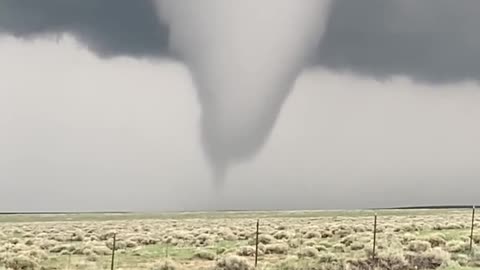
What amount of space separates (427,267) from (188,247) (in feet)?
57.0

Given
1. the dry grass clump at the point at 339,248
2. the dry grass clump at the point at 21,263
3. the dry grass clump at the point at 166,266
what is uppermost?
the dry grass clump at the point at 339,248

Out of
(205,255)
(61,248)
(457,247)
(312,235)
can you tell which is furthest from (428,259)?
(61,248)

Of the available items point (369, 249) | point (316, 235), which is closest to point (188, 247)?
point (316, 235)

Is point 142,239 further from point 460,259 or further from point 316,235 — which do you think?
point 460,259

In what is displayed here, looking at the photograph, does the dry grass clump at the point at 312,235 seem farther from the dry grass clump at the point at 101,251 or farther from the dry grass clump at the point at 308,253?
the dry grass clump at the point at 101,251

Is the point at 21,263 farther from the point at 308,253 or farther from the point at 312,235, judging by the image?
the point at 312,235

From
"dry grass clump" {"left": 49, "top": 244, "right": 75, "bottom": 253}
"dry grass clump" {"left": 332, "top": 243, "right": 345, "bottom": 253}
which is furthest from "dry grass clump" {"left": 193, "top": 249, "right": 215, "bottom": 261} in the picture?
"dry grass clump" {"left": 49, "top": 244, "right": 75, "bottom": 253}

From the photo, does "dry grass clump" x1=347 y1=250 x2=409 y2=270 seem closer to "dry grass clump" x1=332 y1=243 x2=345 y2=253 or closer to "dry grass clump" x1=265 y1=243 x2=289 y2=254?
"dry grass clump" x1=332 y1=243 x2=345 y2=253

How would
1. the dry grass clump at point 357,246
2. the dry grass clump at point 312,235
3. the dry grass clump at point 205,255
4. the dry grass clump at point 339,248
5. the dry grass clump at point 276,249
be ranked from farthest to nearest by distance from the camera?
the dry grass clump at point 312,235 < the dry grass clump at point 276,249 < the dry grass clump at point 357,246 < the dry grass clump at point 339,248 < the dry grass clump at point 205,255

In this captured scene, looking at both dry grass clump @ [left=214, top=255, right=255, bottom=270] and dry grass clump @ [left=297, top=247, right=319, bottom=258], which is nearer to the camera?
dry grass clump @ [left=214, top=255, right=255, bottom=270]

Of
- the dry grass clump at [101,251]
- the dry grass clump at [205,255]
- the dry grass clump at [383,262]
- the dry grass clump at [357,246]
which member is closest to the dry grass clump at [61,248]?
the dry grass clump at [101,251]

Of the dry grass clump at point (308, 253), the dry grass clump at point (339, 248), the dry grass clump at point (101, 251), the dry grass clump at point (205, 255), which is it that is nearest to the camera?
the dry grass clump at point (308, 253)

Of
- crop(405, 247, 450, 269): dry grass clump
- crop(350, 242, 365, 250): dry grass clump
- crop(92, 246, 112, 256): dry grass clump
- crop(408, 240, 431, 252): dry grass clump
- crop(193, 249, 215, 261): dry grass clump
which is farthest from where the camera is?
crop(92, 246, 112, 256): dry grass clump

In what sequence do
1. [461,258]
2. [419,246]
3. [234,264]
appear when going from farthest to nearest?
[419,246]
[461,258]
[234,264]
